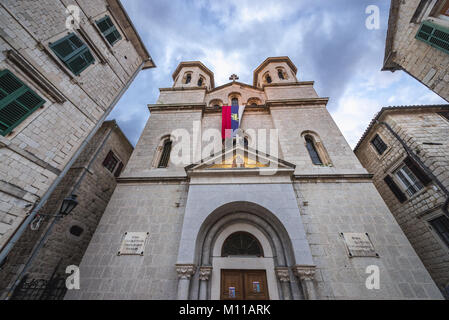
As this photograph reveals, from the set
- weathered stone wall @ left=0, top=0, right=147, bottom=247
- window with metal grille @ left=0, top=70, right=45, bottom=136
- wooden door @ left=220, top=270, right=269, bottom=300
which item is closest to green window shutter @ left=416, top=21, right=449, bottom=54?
wooden door @ left=220, top=270, right=269, bottom=300

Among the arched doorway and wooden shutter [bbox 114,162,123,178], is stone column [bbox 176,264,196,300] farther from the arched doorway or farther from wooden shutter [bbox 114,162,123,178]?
wooden shutter [bbox 114,162,123,178]

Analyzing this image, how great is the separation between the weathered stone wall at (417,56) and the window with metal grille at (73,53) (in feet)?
47.9

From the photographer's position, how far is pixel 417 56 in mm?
7535

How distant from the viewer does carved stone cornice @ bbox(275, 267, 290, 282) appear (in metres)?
5.58

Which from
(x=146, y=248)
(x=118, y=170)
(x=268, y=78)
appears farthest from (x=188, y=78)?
(x=146, y=248)

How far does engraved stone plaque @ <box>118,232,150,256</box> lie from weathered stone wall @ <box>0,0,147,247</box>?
294 cm

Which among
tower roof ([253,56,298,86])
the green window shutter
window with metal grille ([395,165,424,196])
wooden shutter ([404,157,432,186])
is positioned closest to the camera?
the green window shutter

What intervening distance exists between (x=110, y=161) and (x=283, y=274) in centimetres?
1157

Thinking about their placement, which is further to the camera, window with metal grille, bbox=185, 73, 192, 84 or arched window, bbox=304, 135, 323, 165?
window with metal grille, bbox=185, 73, 192, 84

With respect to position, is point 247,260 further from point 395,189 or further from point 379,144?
point 379,144

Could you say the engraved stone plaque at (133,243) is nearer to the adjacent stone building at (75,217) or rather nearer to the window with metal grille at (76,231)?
the adjacent stone building at (75,217)

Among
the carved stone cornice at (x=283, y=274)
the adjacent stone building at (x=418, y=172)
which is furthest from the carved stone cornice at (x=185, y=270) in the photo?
the adjacent stone building at (x=418, y=172)

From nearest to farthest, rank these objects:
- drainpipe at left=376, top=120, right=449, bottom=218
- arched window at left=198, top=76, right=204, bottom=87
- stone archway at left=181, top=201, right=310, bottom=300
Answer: stone archway at left=181, top=201, right=310, bottom=300, drainpipe at left=376, top=120, right=449, bottom=218, arched window at left=198, top=76, right=204, bottom=87
